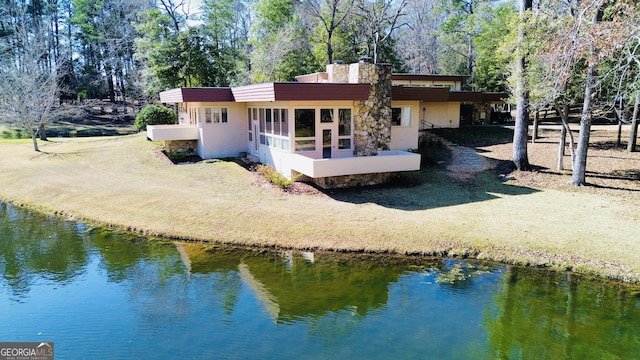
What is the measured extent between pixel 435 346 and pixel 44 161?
21.9 meters

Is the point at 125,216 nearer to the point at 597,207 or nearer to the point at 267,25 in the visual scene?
the point at 597,207

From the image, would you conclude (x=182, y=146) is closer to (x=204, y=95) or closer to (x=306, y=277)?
(x=204, y=95)

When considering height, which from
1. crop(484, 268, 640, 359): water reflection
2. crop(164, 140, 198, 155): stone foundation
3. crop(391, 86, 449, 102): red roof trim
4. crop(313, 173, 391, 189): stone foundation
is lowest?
crop(484, 268, 640, 359): water reflection

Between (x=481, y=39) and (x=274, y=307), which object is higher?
(x=481, y=39)

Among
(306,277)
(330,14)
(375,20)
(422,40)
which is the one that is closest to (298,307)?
(306,277)

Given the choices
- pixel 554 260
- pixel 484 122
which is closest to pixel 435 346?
pixel 554 260

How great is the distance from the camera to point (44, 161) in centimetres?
2188

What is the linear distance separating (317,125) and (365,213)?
4530 millimetres

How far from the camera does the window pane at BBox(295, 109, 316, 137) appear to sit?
52.6 feet

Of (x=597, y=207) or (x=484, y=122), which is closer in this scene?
(x=597, y=207)

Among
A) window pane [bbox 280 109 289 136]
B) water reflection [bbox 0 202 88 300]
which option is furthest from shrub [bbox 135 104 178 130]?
window pane [bbox 280 109 289 136]

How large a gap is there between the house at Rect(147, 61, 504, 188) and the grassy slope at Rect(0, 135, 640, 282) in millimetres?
1187

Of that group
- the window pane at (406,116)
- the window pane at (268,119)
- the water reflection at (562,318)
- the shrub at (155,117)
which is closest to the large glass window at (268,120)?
the window pane at (268,119)

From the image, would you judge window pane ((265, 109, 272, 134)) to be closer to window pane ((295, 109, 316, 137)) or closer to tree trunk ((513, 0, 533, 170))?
window pane ((295, 109, 316, 137))
